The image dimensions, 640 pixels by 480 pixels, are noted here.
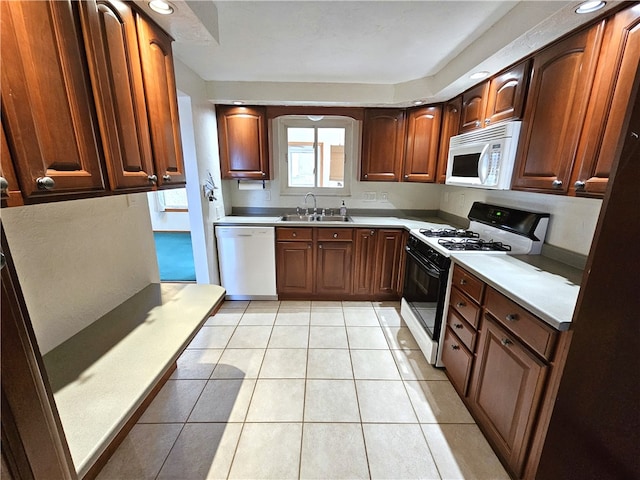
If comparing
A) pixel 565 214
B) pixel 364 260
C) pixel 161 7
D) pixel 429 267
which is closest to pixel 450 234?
pixel 429 267

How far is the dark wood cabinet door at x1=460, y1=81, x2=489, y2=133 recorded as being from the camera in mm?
2098

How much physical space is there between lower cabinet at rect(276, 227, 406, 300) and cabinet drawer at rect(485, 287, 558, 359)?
59.7 inches

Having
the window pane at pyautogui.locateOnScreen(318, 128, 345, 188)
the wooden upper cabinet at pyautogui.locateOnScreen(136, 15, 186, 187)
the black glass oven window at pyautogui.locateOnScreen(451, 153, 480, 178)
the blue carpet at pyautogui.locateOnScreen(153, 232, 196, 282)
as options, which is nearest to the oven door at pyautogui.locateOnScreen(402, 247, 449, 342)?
the black glass oven window at pyautogui.locateOnScreen(451, 153, 480, 178)

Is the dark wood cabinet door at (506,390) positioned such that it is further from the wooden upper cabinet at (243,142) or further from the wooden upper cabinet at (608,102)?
the wooden upper cabinet at (243,142)

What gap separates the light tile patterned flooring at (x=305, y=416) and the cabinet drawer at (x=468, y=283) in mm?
764

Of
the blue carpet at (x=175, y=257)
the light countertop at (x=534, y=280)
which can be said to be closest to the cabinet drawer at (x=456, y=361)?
the light countertop at (x=534, y=280)

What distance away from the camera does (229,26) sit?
5.64 ft

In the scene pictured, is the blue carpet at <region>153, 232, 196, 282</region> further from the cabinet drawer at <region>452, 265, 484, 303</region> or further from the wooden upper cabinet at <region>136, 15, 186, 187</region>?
the cabinet drawer at <region>452, 265, 484, 303</region>

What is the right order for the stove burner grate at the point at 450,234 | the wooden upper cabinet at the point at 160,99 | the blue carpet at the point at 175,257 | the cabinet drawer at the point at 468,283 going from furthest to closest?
1. the blue carpet at the point at 175,257
2. the stove burner grate at the point at 450,234
3. the cabinet drawer at the point at 468,283
4. the wooden upper cabinet at the point at 160,99

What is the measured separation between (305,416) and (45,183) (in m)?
1.70

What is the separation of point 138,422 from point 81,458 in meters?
1.23

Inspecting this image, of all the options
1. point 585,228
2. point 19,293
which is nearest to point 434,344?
point 585,228

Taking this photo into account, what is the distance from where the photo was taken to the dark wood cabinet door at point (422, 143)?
283 cm

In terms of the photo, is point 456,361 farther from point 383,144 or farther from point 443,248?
point 383,144
